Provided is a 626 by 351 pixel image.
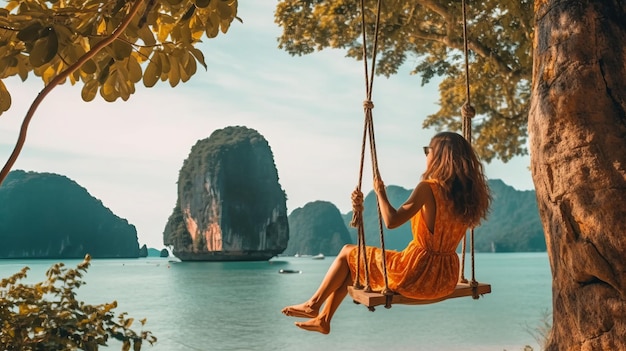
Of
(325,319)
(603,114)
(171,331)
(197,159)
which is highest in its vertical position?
(197,159)

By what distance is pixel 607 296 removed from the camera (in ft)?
8.78

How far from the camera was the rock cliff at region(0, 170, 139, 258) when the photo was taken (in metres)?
89.1

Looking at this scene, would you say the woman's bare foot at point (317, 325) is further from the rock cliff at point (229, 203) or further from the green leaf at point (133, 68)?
the rock cliff at point (229, 203)

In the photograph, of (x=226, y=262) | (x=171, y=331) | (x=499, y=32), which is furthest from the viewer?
(x=226, y=262)

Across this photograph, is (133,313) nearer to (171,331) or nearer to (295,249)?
(171,331)

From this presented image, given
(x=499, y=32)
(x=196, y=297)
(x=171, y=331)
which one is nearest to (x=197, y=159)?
(x=196, y=297)

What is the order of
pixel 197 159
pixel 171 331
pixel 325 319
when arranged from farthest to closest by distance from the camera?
1. pixel 197 159
2. pixel 171 331
3. pixel 325 319

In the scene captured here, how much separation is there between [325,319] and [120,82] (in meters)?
1.87

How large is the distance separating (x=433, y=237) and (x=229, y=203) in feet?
220

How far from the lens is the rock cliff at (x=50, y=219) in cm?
8912

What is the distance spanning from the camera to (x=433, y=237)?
10.0 ft

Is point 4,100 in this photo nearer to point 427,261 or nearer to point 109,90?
point 109,90

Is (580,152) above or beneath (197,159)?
beneath

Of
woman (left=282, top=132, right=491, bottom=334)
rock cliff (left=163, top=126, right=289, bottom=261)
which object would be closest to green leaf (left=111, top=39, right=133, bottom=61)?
woman (left=282, top=132, right=491, bottom=334)
